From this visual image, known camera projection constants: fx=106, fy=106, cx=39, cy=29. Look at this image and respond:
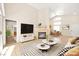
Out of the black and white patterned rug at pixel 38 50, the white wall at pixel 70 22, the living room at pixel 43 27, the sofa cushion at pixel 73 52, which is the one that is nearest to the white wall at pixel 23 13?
the living room at pixel 43 27

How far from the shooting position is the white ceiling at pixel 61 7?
1495 mm

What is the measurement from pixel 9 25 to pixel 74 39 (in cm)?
94

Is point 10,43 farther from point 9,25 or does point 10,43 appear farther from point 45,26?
point 45,26

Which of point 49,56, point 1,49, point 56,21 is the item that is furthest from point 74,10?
point 1,49

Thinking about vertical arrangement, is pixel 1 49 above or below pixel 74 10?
below

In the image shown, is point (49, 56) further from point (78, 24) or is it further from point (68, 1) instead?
point (68, 1)

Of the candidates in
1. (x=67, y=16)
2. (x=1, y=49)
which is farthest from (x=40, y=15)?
(x=1, y=49)

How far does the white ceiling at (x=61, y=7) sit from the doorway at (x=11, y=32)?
40cm

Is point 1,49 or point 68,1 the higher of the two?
point 68,1

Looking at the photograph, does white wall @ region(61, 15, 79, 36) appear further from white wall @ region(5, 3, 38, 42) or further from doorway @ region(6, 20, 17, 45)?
doorway @ region(6, 20, 17, 45)

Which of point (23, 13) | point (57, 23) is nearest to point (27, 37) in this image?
point (23, 13)

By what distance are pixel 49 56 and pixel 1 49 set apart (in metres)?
0.70

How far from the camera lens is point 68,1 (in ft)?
4.98

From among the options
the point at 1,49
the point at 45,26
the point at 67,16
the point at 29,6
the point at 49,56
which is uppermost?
the point at 29,6
